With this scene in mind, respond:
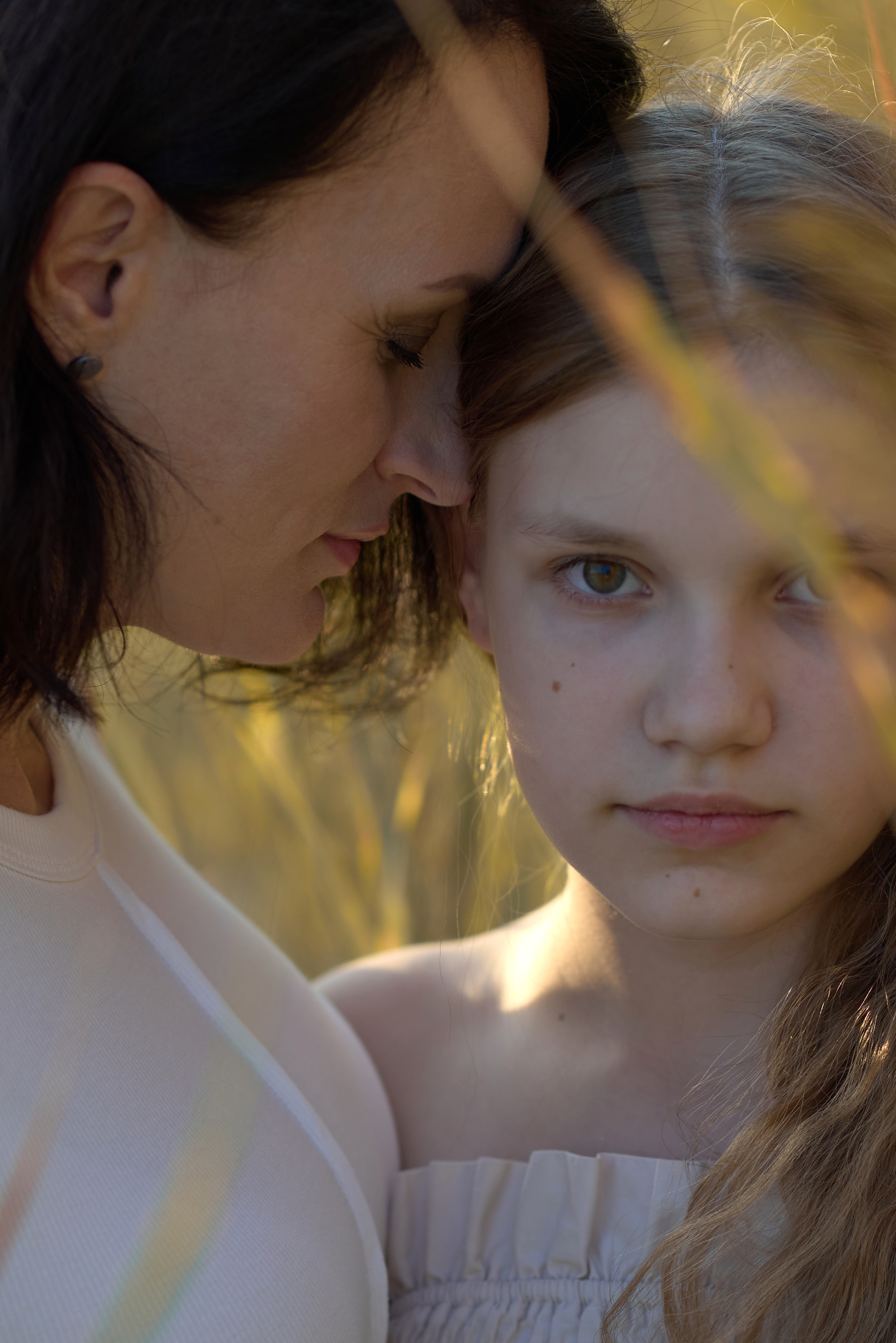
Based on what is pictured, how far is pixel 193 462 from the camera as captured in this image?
129cm

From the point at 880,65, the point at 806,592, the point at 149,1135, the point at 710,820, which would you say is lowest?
the point at 149,1135

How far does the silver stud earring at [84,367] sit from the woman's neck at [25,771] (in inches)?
15.7

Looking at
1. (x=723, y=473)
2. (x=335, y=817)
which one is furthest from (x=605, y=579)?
(x=335, y=817)

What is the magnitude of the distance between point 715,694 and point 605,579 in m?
0.20

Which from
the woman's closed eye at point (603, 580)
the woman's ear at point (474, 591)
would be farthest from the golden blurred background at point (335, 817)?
the woman's closed eye at point (603, 580)

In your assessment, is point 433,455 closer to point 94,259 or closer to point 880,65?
point 94,259

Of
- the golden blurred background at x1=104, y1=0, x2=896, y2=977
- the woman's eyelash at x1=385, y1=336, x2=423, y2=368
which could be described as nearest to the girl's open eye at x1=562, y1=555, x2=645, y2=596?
the woman's eyelash at x1=385, y1=336, x2=423, y2=368

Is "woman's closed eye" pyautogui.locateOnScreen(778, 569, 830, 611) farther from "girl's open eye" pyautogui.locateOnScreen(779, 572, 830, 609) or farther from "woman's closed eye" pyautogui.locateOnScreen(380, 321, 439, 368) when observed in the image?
"woman's closed eye" pyautogui.locateOnScreen(380, 321, 439, 368)

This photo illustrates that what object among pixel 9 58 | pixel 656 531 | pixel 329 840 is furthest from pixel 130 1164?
pixel 329 840

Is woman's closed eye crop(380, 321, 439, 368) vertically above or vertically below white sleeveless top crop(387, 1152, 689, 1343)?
above

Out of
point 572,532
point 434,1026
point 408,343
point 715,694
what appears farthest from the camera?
point 434,1026

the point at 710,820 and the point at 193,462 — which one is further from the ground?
the point at 193,462

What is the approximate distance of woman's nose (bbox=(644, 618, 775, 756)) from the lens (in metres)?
1.12

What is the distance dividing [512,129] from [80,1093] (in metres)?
1.05
